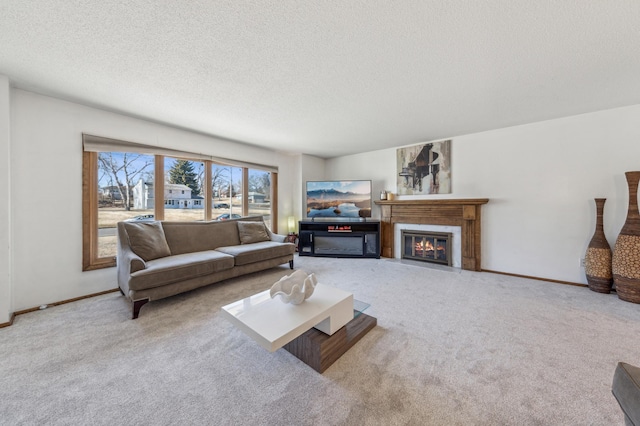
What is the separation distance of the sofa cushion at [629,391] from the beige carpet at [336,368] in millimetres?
445

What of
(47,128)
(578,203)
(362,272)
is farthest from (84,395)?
(578,203)

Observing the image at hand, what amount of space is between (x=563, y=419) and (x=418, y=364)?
661 millimetres

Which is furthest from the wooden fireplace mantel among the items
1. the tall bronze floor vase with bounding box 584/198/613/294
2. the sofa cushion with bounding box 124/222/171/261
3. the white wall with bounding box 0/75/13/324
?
the white wall with bounding box 0/75/13/324

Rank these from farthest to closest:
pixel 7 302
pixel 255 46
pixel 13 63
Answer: pixel 7 302 → pixel 13 63 → pixel 255 46

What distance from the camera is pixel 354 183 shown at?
4.77 metres

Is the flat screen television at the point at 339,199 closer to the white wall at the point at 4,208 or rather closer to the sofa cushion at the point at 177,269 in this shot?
the sofa cushion at the point at 177,269

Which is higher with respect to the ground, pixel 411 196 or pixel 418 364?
pixel 411 196

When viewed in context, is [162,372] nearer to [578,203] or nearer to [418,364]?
[418,364]

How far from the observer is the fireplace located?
3980 millimetres

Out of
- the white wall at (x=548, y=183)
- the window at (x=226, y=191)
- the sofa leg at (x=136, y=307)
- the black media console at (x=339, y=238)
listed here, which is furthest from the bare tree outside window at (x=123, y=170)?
the white wall at (x=548, y=183)

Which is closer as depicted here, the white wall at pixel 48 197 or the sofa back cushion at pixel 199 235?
the white wall at pixel 48 197

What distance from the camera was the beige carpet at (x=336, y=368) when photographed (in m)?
1.15

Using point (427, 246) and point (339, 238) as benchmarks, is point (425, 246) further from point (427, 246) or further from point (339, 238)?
point (339, 238)

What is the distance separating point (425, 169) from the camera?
4.26 metres
